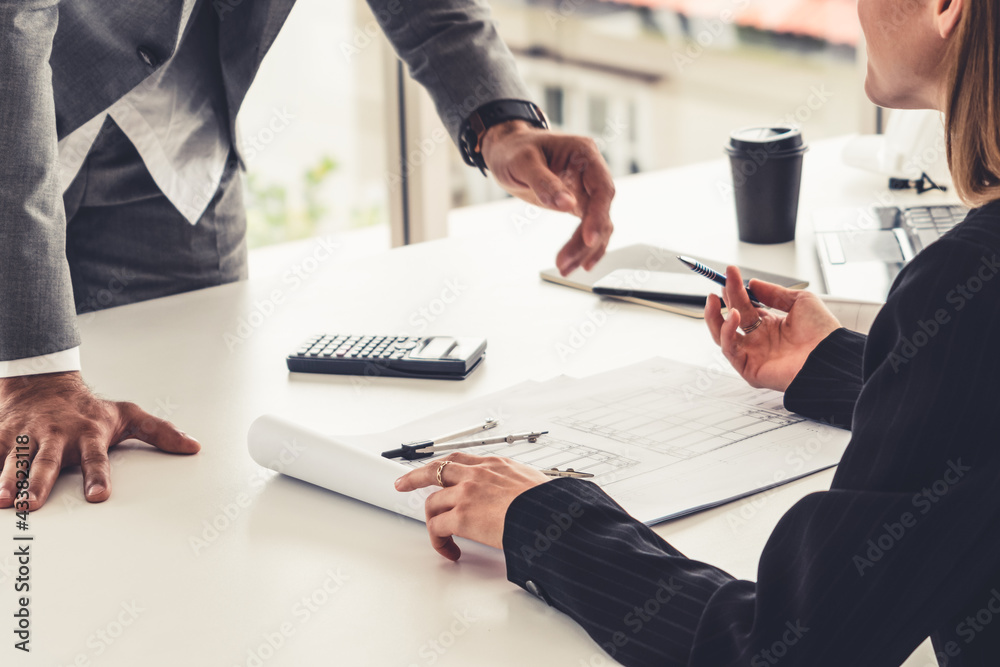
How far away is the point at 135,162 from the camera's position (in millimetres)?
1481

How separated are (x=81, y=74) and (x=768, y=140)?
104 centimetres

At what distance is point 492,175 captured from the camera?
1.44 m

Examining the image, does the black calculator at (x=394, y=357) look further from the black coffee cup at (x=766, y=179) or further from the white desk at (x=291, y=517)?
the black coffee cup at (x=766, y=179)

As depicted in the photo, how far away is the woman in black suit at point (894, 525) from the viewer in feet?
1.99

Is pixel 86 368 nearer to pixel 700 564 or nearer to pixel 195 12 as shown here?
pixel 195 12

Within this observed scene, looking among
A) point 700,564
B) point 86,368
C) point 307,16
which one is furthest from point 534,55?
point 700,564

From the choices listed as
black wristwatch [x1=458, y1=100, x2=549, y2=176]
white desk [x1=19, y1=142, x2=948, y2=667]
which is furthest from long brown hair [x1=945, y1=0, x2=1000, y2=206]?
black wristwatch [x1=458, y1=100, x2=549, y2=176]

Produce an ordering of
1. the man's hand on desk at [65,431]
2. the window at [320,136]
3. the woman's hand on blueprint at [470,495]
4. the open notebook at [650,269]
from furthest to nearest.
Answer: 1. the window at [320,136]
2. the open notebook at [650,269]
3. the man's hand on desk at [65,431]
4. the woman's hand on blueprint at [470,495]

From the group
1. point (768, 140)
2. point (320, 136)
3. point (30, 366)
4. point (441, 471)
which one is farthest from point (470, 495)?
point (320, 136)

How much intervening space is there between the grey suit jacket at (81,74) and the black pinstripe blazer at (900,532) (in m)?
0.70

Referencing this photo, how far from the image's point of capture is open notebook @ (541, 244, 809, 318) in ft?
4.55

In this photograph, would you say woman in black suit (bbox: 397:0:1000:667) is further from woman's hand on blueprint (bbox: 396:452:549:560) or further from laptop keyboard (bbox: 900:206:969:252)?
laptop keyboard (bbox: 900:206:969:252)

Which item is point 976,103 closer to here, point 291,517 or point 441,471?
point 441,471

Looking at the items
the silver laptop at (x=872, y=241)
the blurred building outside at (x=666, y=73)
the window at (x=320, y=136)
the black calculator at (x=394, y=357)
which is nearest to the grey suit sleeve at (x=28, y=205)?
the black calculator at (x=394, y=357)
